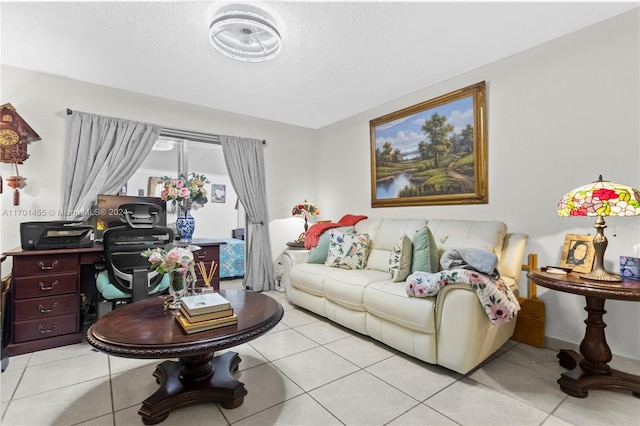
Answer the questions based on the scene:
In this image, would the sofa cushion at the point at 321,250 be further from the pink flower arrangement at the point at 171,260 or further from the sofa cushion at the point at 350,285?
the pink flower arrangement at the point at 171,260

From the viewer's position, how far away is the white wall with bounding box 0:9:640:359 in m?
2.15

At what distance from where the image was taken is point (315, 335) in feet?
9.00

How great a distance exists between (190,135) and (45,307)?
242 centimetres

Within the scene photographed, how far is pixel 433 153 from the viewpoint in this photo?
10.9ft

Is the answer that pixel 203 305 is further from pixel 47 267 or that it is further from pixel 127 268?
pixel 47 267

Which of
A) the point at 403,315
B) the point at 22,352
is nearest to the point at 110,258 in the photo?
the point at 22,352

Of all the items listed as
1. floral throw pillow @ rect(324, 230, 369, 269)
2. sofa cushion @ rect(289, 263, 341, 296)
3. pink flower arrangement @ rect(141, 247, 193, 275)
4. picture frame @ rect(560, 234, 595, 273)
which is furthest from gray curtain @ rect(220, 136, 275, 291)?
picture frame @ rect(560, 234, 595, 273)

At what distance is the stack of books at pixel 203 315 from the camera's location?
150 cm

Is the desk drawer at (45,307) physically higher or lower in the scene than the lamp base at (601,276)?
lower

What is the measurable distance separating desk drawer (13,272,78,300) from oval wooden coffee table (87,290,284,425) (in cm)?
119

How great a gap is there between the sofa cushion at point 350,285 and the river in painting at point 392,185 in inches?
47.0

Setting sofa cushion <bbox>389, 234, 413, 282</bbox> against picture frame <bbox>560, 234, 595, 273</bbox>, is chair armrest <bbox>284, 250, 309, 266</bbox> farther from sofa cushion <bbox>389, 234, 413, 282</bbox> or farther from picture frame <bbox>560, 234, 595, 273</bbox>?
picture frame <bbox>560, 234, 595, 273</bbox>

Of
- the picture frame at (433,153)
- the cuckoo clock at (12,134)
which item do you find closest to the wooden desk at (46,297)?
the cuckoo clock at (12,134)

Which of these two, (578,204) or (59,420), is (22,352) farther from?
(578,204)
